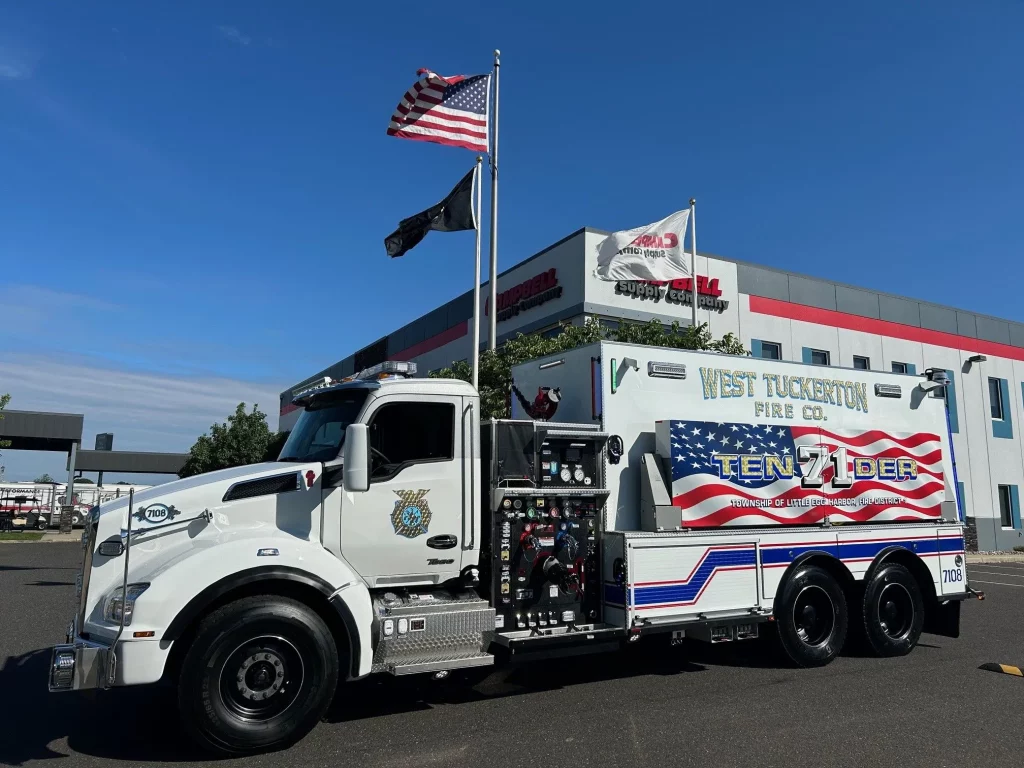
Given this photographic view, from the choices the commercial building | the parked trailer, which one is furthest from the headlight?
the parked trailer

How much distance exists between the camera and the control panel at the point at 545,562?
6949mm

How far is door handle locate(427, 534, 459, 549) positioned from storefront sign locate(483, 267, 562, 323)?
1750 cm

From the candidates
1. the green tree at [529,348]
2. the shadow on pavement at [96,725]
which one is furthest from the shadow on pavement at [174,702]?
the green tree at [529,348]

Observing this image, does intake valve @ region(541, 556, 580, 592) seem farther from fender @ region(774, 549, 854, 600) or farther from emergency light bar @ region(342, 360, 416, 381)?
fender @ region(774, 549, 854, 600)

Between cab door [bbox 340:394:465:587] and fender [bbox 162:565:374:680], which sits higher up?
cab door [bbox 340:394:465:587]

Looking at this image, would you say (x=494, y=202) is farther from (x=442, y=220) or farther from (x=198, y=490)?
(x=198, y=490)

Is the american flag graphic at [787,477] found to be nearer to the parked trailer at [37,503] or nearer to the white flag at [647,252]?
the white flag at [647,252]

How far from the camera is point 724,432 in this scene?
8195 millimetres

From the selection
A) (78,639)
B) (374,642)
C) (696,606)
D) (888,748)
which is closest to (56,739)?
(78,639)

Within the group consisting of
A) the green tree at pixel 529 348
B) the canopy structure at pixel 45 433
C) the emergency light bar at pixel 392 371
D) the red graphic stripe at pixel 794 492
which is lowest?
the red graphic stripe at pixel 794 492

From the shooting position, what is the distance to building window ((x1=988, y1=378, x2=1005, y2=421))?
33219mm

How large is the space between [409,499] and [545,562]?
1443 mm

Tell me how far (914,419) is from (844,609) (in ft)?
9.14

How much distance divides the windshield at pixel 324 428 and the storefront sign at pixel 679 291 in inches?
659
